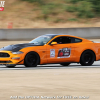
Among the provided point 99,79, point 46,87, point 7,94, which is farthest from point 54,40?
point 7,94

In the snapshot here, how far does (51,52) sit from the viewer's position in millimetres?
12742

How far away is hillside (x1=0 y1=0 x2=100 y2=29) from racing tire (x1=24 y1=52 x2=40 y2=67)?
66.7 feet

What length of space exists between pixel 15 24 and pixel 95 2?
935 cm

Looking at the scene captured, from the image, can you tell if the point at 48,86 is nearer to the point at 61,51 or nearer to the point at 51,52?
the point at 51,52

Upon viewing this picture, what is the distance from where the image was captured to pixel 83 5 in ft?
118

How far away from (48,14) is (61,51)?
2289cm

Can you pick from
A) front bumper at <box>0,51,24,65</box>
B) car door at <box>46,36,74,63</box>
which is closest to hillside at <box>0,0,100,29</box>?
car door at <box>46,36,74,63</box>

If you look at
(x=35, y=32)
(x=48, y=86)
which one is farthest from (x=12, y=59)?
(x=35, y=32)

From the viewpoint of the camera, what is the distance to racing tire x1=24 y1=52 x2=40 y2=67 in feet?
40.2

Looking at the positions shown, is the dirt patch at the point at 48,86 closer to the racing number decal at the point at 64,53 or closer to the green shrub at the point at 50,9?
the racing number decal at the point at 64,53

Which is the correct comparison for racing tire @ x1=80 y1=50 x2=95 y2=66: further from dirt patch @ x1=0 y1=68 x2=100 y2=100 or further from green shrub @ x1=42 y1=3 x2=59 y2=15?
green shrub @ x1=42 y1=3 x2=59 y2=15

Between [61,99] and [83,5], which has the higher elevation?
[83,5]

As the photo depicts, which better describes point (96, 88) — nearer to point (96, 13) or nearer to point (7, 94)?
point (7, 94)

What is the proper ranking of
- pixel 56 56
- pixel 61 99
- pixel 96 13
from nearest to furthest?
1. pixel 61 99
2. pixel 56 56
3. pixel 96 13
